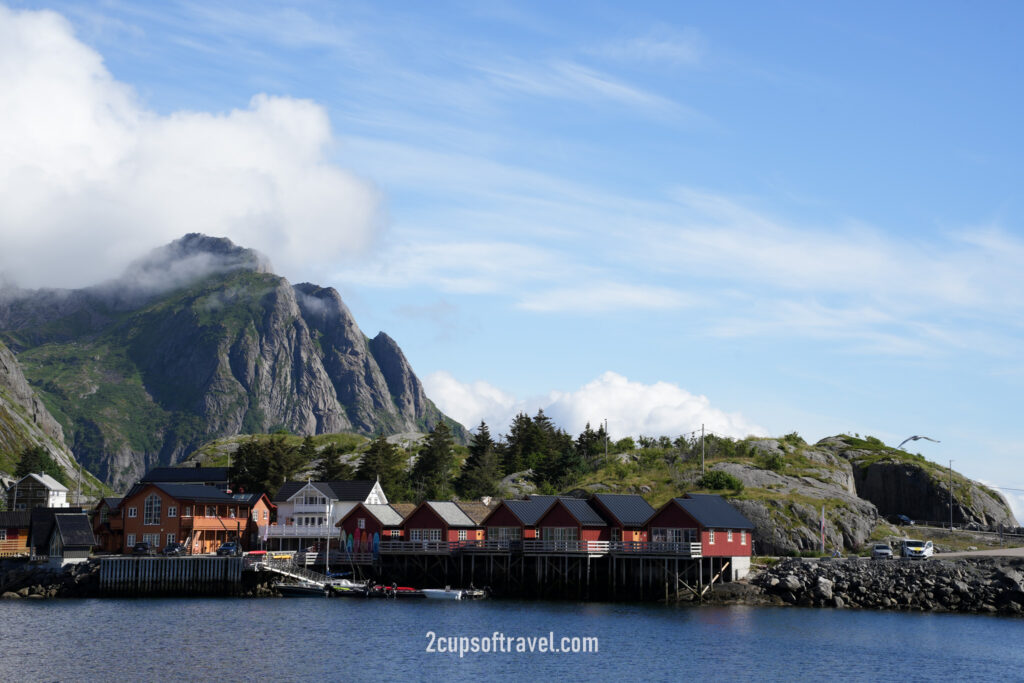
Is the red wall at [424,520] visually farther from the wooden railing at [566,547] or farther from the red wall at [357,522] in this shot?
the wooden railing at [566,547]

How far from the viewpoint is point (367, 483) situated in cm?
12138

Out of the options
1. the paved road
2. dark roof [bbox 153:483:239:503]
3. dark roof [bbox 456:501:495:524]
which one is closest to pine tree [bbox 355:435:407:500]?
dark roof [bbox 153:483:239:503]

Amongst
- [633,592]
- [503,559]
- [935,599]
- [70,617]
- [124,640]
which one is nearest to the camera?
[124,640]

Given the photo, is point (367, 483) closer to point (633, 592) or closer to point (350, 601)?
point (350, 601)

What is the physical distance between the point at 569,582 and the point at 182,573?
37683mm

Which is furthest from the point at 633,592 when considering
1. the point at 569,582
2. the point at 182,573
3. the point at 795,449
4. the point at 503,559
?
the point at 795,449

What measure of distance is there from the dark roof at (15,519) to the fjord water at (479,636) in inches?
837

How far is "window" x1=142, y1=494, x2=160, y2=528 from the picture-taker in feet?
377

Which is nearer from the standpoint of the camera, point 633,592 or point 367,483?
point 633,592

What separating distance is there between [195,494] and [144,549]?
8.75 m

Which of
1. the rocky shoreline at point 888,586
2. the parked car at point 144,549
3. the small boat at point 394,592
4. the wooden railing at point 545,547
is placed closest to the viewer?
the rocky shoreline at point 888,586

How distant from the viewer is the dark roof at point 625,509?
101 metres

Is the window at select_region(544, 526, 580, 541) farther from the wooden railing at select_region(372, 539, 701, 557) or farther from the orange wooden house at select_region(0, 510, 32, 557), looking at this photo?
the orange wooden house at select_region(0, 510, 32, 557)

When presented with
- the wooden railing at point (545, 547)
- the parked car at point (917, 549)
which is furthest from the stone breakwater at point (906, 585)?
the wooden railing at point (545, 547)
